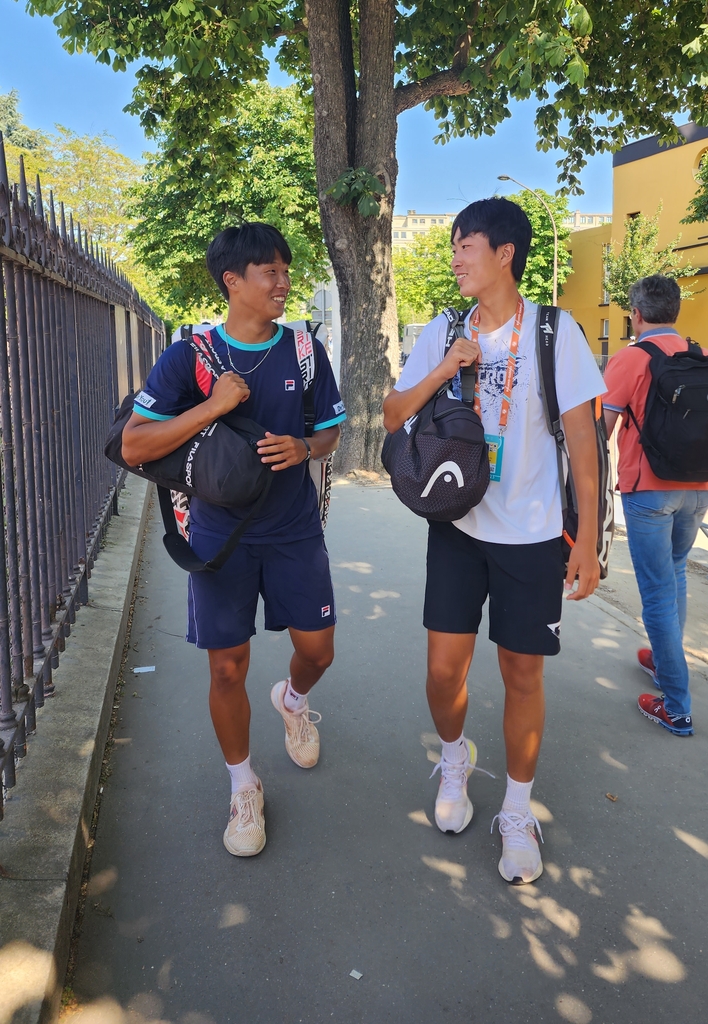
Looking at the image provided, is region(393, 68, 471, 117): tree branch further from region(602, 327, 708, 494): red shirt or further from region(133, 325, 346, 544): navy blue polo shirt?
region(133, 325, 346, 544): navy blue polo shirt

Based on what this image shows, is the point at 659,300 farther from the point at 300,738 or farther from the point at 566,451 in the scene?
the point at 300,738

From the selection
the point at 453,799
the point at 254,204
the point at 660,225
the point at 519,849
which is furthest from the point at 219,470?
the point at 660,225

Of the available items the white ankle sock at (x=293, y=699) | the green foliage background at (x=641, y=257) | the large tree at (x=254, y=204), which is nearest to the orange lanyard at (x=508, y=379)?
the white ankle sock at (x=293, y=699)

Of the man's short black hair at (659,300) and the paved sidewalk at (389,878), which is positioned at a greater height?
the man's short black hair at (659,300)

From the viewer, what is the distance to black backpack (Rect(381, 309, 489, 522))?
2.48m

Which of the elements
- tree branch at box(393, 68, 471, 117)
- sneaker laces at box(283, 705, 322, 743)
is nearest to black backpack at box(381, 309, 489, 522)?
sneaker laces at box(283, 705, 322, 743)

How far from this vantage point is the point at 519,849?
268cm

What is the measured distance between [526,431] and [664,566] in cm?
148

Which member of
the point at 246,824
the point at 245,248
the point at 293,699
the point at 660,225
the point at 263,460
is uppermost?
the point at 660,225

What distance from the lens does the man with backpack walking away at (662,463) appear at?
3.54 meters

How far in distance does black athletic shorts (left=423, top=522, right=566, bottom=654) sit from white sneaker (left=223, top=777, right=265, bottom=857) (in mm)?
860

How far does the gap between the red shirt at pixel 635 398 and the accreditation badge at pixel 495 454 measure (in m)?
1.33

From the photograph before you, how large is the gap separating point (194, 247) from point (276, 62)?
15669 millimetres

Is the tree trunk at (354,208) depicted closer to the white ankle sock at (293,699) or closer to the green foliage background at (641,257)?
the white ankle sock at (293,699)
